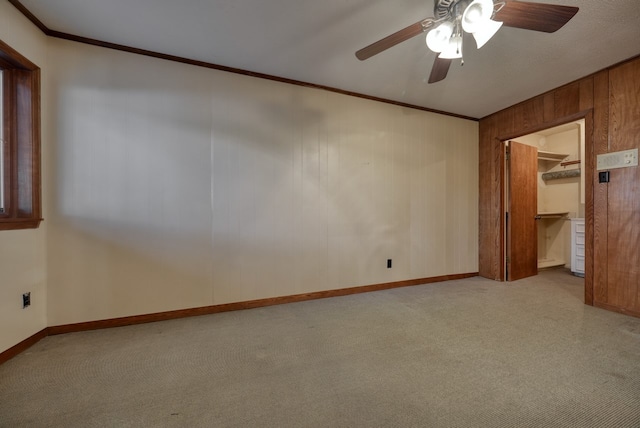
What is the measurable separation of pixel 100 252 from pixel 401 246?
322cm

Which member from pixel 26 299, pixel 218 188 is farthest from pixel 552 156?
pixel 26 299

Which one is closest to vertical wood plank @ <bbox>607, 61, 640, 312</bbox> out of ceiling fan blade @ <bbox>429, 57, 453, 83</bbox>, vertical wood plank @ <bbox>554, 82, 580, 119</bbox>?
vertical wood plank @ <bbox>554, 82, 580, 119</bbox>

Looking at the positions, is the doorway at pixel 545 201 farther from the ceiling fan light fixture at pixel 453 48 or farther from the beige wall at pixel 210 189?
the ceiling fan light fixture at pixel 453 48

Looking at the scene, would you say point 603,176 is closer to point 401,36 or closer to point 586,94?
point 586,94

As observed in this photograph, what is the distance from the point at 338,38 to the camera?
6.91 ft

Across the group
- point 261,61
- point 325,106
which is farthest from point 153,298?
point 325,106

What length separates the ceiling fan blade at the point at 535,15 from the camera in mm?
1226

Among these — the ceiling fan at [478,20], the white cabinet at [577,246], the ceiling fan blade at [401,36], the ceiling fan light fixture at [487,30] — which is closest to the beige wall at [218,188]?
the ceiling fan blade at [401,36]

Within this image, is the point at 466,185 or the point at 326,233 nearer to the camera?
the point at 326,233

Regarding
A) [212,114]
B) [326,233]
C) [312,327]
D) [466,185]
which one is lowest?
[312,327]

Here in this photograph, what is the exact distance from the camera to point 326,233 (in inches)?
118

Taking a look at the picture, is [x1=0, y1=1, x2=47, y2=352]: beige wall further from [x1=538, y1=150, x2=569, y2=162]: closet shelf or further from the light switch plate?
[x1=538, y1=150, x2=569, y2=162]: closet shelf

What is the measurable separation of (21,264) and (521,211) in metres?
5.46

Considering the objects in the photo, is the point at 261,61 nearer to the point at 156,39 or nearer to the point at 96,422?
the point at 156,39
